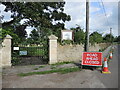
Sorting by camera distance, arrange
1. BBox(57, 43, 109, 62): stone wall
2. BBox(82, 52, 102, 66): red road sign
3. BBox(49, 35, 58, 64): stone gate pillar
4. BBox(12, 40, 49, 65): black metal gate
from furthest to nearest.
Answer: BBox(57, 43, 109, 62): stone wall, BBox(49, 35, 58, 64): stone gate pillar, BBox(12, 40, 49, 65): black metal gate, BBox(82, 52, 102, 66): red road sign

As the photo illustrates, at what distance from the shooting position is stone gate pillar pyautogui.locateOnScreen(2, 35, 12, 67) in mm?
7762

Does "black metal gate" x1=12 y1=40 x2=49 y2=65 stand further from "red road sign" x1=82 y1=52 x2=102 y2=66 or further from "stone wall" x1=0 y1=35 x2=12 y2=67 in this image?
"red road sign" x1=82 y1=52 x2=102 y2=66

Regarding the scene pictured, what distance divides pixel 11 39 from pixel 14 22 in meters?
6.36

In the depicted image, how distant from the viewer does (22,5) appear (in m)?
11.9

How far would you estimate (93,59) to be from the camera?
22.8ft

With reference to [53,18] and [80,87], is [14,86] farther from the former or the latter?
[53,18]

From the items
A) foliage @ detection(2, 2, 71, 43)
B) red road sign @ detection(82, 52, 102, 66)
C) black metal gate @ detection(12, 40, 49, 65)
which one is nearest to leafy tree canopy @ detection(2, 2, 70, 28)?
foliage @ detection(2, 2, 71, 43)

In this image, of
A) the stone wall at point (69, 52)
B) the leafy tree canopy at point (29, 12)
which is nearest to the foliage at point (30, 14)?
the leafy tree canopy at point (29, 12)

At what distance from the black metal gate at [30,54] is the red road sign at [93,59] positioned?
3.26 metres

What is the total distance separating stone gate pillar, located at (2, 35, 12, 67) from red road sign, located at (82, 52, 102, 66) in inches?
201

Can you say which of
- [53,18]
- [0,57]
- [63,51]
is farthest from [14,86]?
[53,18]

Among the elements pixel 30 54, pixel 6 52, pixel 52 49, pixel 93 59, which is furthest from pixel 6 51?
pixel 93 59

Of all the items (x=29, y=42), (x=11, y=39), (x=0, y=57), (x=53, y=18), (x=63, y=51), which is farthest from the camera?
(x=53, y=18)

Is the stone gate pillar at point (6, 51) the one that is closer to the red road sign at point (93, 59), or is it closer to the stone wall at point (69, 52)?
the stone wall at point (69, 52)
